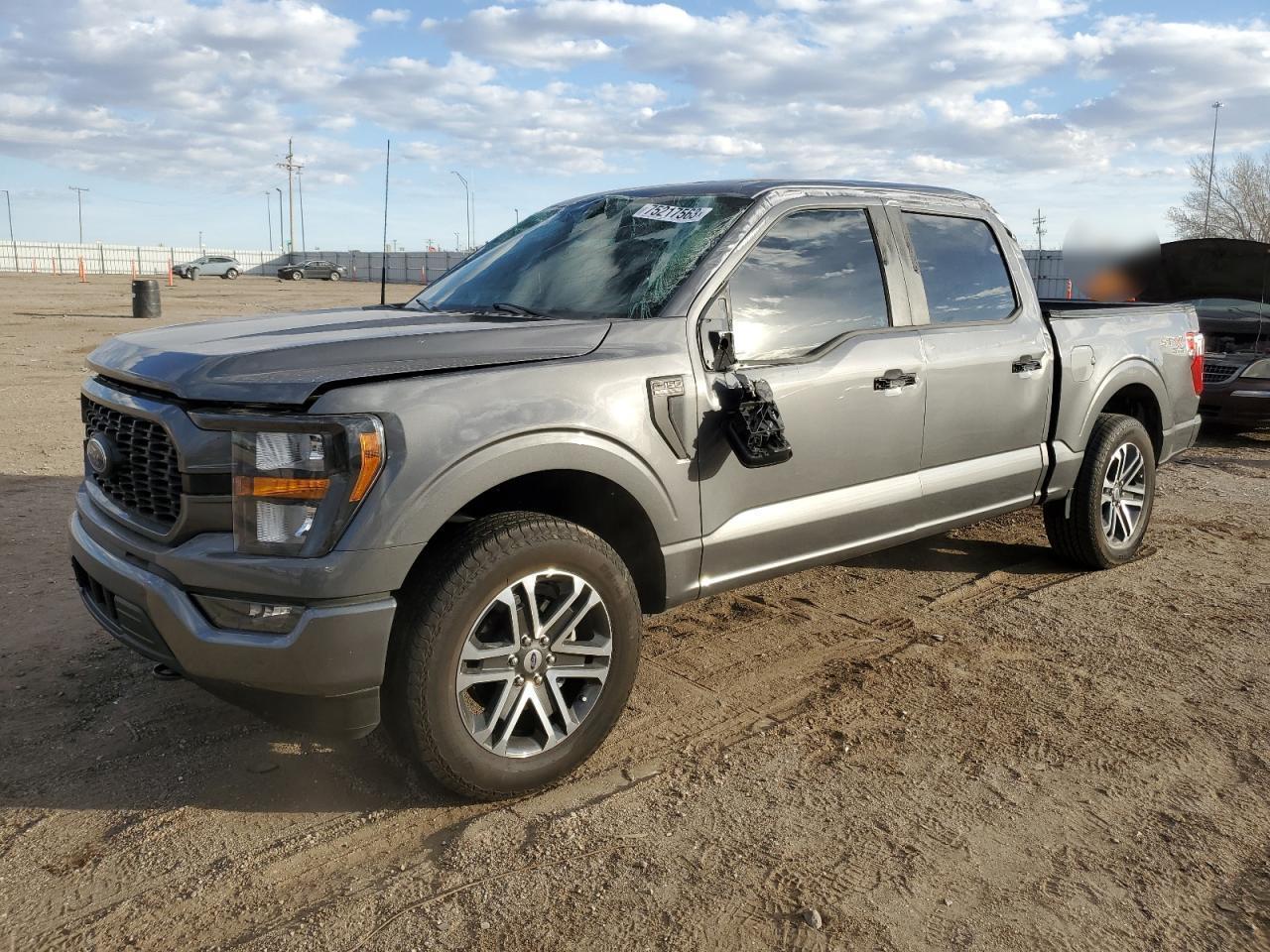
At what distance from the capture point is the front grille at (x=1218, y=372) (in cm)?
1002

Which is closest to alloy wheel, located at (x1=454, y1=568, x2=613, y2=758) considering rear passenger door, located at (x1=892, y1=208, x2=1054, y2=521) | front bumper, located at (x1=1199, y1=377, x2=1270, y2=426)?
rear passenger door, located at (x1=892, y1=208, x2=1054, y2=521)

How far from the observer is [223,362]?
2.87 m

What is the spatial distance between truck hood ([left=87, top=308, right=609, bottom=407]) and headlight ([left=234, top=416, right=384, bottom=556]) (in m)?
0.10

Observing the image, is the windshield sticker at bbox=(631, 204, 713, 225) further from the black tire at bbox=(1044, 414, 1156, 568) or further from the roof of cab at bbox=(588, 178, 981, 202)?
the black tire at bbox=(1044, 414, 1156, 568)

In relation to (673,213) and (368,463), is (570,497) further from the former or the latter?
(673,213)

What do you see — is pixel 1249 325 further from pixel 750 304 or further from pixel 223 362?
pixel 223 362

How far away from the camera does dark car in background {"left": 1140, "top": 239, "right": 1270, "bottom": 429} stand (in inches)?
350

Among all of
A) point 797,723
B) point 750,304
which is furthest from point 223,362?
point 797,723

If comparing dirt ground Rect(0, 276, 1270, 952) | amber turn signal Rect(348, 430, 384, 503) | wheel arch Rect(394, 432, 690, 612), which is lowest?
dirt ground Rect(0, 276, 1270, 952)

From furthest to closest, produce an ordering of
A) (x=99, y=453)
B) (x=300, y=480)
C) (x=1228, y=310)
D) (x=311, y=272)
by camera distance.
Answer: (x=311, y=272)
(x=1228, y=310)
(x=99, y=453)
(x=300, y=480)

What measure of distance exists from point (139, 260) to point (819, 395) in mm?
79640

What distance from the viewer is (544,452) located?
3.11 meters

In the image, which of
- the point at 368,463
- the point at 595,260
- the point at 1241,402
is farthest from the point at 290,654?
Result: the point at 1241,402

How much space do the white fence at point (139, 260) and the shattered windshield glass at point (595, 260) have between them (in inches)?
2251
